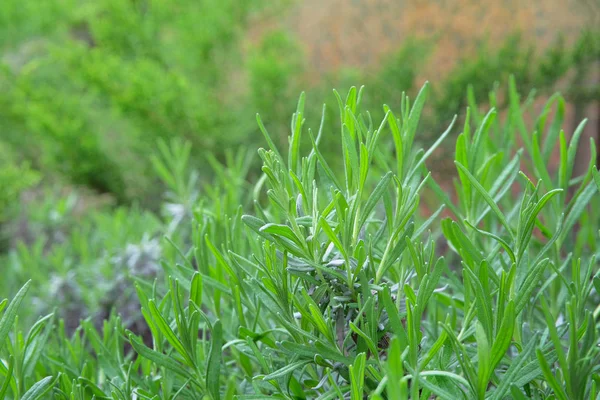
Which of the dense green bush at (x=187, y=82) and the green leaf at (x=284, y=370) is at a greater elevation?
the green leaf at (x=284, y=370)

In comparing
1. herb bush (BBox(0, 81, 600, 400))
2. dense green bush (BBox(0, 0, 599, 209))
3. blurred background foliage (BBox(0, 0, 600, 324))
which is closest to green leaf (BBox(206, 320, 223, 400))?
herb bush (BBox(0, 81, 600, 400))

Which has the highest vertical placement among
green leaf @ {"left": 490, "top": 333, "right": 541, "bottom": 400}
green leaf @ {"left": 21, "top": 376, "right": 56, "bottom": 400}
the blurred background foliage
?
green leaf @ {"left": 490, "top": 333, "right": 541, "bottom": 400}

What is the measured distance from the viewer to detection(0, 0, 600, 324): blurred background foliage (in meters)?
1.25

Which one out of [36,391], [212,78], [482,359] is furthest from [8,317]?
[212,78]

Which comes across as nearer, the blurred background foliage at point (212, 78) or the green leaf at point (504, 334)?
the green leaf at point (504, 334)

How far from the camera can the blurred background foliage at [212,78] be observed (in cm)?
125

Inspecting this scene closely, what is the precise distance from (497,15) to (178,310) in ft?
4.53

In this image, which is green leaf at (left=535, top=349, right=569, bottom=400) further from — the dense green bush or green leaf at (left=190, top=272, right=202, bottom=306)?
the dense green bush

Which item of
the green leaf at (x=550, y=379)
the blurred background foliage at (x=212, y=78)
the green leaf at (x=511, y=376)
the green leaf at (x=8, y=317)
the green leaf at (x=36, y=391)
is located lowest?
the blurred background foliage at (x=212, y=78)

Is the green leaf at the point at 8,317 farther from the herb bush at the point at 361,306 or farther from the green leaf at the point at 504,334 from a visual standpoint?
the green leaf at the point at 504,334

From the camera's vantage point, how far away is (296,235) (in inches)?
7.8

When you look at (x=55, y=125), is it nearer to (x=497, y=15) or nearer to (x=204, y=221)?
(x=497, y=15)

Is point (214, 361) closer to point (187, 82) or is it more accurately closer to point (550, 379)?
point (550, 379)

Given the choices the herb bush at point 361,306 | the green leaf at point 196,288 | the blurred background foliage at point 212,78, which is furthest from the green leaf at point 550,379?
the blurred background foliage at point 212,78
